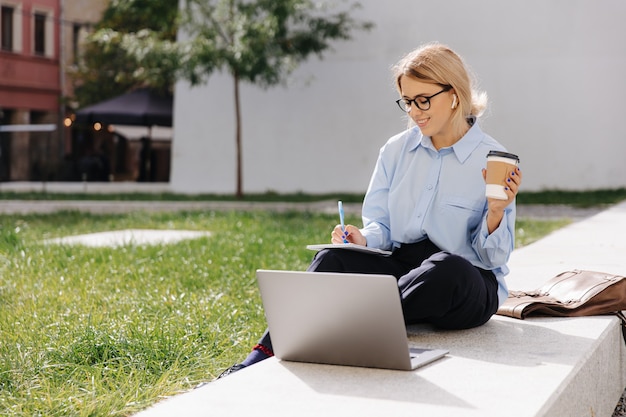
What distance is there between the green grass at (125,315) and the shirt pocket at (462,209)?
105 cm

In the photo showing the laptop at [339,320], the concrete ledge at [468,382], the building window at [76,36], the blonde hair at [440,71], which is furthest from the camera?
the building window at [76,36]

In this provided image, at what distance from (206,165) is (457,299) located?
16572mm

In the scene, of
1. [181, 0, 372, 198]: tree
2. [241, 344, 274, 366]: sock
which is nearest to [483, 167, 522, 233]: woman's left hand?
[241, 344, 274, 366]: sock

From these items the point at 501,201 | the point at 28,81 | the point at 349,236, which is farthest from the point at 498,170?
the point at 28,81

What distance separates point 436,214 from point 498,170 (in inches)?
20.6

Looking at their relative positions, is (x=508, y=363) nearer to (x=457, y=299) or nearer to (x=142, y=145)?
(x=457, y=299)

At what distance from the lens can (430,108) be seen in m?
3.51

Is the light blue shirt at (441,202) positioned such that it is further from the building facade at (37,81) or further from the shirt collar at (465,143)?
the building facade at (37,81)

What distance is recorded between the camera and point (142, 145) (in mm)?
28781

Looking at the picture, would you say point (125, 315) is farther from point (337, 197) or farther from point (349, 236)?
point (337, 197)

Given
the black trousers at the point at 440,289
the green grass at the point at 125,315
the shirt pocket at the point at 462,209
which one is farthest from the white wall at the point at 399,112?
the black trousers at the point at 440,289

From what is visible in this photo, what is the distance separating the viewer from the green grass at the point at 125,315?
3312 mm

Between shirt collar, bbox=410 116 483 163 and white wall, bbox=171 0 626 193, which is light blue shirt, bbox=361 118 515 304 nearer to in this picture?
shirt collar, bbox=410 116 483 163

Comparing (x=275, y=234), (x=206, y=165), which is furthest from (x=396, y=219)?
(x=206, y=165)
